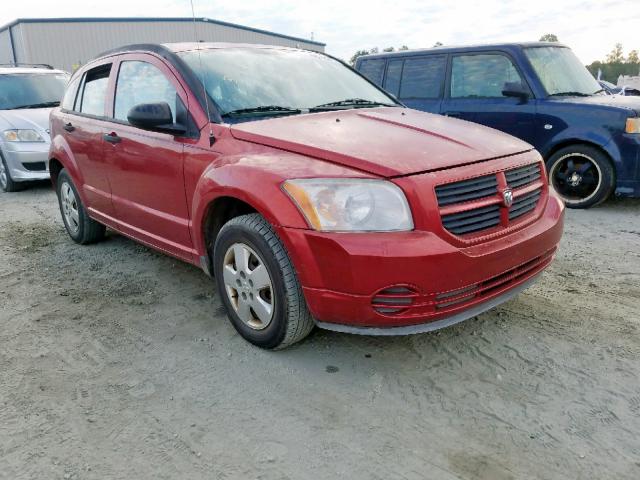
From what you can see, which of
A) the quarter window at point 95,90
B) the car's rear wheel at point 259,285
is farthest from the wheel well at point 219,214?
the quarter window at point 95,90

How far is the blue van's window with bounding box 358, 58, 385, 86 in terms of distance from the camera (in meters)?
7.39

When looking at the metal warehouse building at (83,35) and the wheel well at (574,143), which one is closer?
the wheel well at (574,143)

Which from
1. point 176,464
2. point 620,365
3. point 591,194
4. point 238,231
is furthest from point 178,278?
point 591,194

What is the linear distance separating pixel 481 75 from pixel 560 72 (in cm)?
90

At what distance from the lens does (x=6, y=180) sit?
7.73 meters

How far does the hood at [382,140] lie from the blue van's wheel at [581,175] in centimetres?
321

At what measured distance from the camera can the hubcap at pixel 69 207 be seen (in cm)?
491

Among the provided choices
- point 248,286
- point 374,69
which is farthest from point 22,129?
point 248,286

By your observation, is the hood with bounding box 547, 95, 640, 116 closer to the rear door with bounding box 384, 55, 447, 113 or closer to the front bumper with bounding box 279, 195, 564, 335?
the rear door with bounding box 384, 55, 447, 113

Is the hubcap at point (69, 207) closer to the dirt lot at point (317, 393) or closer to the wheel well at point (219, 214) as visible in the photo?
the dirt lot at point (317, 393)

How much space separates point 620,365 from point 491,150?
1257mm

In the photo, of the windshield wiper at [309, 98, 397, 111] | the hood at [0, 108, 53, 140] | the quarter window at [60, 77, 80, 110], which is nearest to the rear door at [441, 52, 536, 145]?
the windshield wiper at [309, 98, 397, 111]

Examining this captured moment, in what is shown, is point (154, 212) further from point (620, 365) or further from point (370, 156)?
point (620, 365)

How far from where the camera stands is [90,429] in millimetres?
2326
